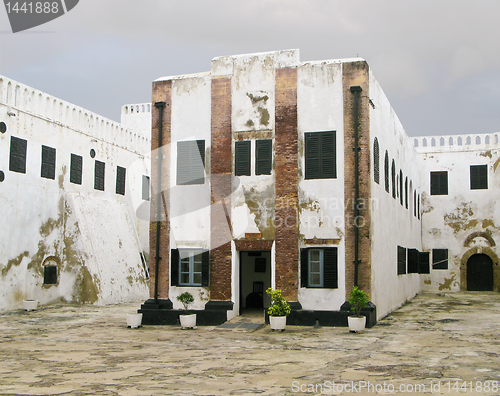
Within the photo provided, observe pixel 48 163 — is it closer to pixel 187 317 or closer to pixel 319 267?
pixel 187 317

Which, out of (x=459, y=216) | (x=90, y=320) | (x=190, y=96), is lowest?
(x=90, y=320)

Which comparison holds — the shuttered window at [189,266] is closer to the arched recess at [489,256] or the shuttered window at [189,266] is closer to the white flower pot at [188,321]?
the white flower pot at [188,321]

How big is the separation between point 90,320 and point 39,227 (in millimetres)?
5297

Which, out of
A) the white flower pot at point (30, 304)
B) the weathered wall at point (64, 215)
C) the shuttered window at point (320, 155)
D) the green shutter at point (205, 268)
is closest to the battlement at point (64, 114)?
the weathered wall at point (64, 215)

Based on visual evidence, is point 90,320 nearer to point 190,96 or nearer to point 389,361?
point 190,96

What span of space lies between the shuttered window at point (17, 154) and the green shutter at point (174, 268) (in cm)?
739

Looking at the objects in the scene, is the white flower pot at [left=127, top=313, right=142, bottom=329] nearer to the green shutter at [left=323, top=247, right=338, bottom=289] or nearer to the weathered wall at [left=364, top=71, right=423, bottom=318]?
the green shutter at [left=323, top=247, right=338, bottom=289]

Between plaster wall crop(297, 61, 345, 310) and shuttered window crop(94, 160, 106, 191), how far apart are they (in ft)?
38.6

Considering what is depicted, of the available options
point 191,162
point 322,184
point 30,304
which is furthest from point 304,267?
point 30,304

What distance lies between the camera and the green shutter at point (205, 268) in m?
15.0

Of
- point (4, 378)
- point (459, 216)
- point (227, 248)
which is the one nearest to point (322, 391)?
point (4, 378)

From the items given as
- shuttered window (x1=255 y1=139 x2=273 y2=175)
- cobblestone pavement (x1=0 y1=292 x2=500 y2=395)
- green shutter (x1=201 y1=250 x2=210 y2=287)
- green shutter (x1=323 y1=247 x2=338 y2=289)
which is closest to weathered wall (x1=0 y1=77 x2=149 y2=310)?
cobblestone pavement (x1=0 y1=292 x2=500 y2=395)

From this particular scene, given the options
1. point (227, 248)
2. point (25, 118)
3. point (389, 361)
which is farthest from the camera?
point (25, 118)

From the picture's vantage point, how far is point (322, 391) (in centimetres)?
759
